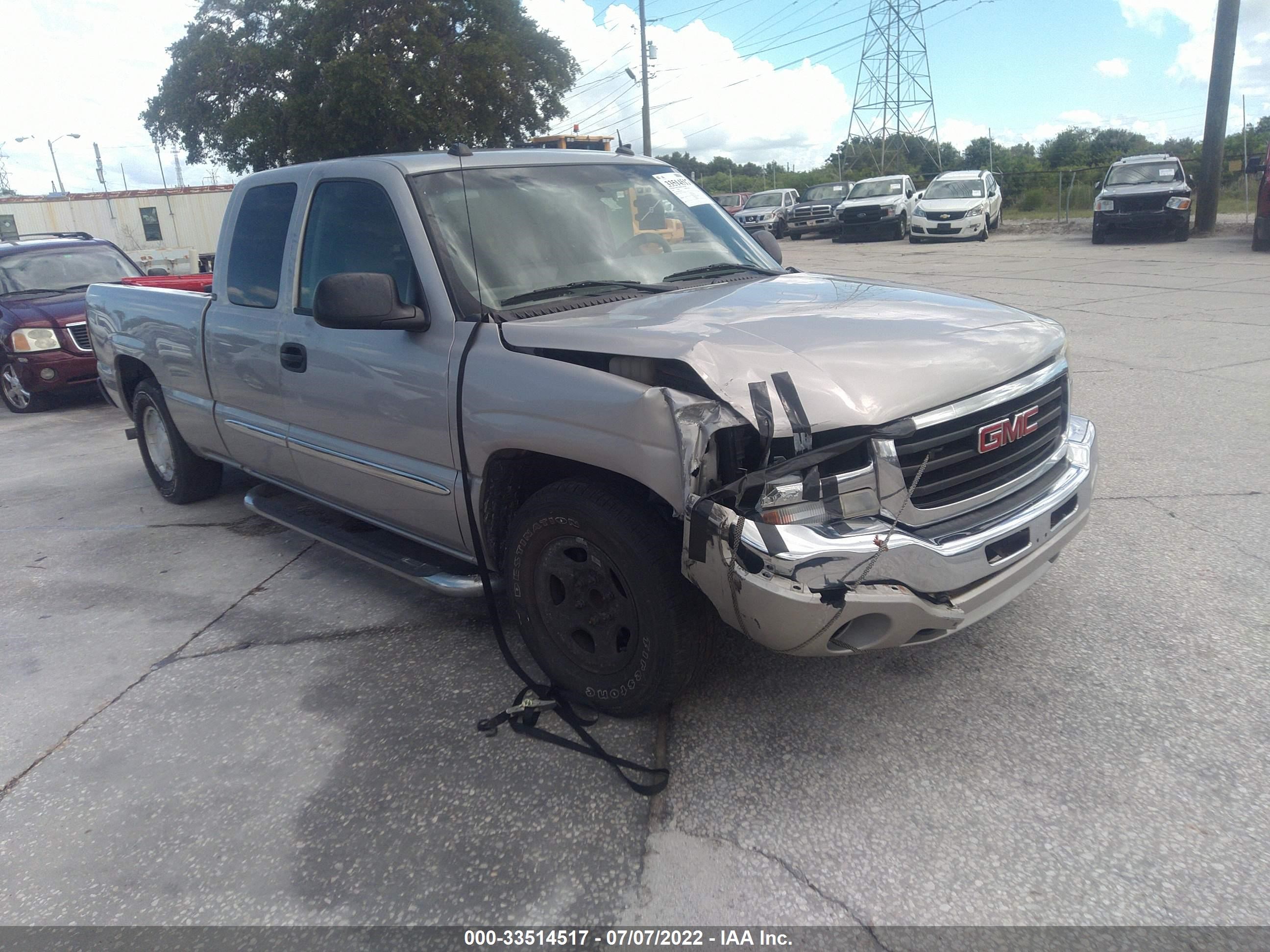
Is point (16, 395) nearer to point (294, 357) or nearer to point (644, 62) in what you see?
point (294, 357)

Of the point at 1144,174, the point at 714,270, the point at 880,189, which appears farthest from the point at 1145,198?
the point at 714,270

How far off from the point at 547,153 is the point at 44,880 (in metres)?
3.25

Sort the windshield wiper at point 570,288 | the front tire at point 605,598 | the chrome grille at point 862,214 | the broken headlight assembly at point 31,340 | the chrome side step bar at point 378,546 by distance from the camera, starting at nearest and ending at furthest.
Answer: the front tire at point 605,598 → the windshield wiper at point 570,288 → the chrome side step bar at point 378,546 → the broken headlight assembly at point 31,340 → the chrome grille at point 862,214

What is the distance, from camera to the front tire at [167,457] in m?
5.75

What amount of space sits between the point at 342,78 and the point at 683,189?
29.7m

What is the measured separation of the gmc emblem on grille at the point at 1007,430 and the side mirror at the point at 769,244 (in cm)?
181

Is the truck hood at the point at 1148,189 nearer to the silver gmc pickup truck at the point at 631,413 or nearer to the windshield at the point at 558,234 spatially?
the silver gmc pickup truck at the point at 631,413

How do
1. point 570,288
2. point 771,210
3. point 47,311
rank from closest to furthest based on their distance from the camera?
point 570,288
point 47,311
point 771,210

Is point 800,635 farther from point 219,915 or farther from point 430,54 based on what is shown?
point 430,54

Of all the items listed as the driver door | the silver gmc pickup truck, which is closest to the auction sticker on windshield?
the silver gmc pickup truck

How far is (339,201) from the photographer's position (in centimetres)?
395

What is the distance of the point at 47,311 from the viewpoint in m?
10.0

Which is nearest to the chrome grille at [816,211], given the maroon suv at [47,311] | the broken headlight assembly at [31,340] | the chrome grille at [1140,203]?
the chrome grille at [1140,203]

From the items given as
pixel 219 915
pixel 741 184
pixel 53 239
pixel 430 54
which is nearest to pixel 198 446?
pixel 219 915
